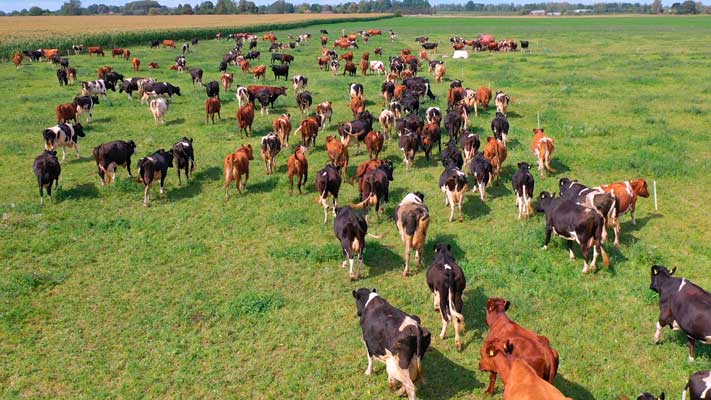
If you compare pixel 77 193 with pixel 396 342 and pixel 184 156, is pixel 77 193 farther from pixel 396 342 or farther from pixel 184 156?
pixel 396 342

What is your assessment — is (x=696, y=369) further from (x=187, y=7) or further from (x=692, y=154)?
(x=187, y=7)

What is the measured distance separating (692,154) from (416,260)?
541 inches

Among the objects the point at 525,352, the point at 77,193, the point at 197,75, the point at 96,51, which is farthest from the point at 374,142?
the point at 96,51

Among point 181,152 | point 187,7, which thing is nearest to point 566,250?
point 181,152

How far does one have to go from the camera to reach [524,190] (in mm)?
13758

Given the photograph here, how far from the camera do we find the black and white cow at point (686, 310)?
783cm

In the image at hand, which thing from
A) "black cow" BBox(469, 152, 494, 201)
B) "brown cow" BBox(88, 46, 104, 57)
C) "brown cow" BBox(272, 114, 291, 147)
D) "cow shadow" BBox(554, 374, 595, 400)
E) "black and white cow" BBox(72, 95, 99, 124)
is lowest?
"cow shadow" BBox(554, 374, 595, 400)

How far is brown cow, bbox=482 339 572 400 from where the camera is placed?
5745 millimetres

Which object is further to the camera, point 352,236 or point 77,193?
point 77,193

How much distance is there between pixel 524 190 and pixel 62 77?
33083mm

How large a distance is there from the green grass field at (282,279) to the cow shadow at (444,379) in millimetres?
27

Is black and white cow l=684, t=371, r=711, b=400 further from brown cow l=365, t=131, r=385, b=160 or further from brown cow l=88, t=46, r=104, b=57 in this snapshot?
brown cow l=88, t=46, r=104, b=57

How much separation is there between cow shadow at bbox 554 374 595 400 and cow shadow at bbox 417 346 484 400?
119 centimetres

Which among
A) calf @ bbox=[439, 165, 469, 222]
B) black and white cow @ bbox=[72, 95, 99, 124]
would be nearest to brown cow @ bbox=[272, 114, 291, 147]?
calf @ bbox=[439, 165, 469, 222]
